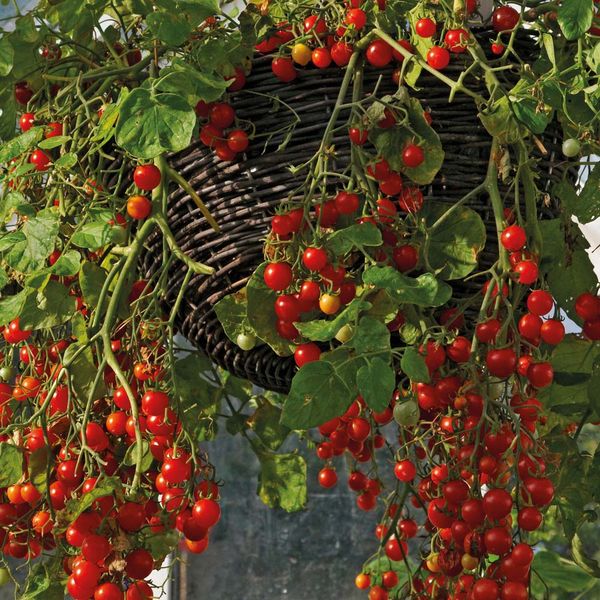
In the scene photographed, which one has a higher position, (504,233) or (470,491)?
(504,233)

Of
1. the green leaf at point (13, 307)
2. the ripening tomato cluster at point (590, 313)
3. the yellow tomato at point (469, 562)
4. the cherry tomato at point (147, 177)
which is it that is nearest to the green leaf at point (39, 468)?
the green leaf at point (13, 307)

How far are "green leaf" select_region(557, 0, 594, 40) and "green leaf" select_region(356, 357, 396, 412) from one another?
0.26m

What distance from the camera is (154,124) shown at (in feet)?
2.31

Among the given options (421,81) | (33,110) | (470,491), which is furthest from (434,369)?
(33,110)

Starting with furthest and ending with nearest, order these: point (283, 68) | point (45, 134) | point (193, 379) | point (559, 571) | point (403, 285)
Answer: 1. point (559, 571)
2. point (193, 379)
3. point (45, 134)
4. point (283, 68)
5. point (403, 285)

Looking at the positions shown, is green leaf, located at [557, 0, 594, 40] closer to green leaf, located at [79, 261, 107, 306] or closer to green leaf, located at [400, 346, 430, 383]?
Answer: green leaf, located at [400, 346, 430, 383]

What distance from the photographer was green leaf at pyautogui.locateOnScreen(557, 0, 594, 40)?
2.39ft

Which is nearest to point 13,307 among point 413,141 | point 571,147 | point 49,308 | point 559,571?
point 49,308

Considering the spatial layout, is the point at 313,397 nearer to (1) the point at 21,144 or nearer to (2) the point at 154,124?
(2) the point at 154,124

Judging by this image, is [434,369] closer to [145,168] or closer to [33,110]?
[145,168]

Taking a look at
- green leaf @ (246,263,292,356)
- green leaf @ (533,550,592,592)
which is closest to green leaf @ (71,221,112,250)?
green leaf @ (246,263,292,356)

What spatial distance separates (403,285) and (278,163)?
0.56ft

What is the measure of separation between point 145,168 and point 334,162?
14 cm

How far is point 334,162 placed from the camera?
30.7 inches
